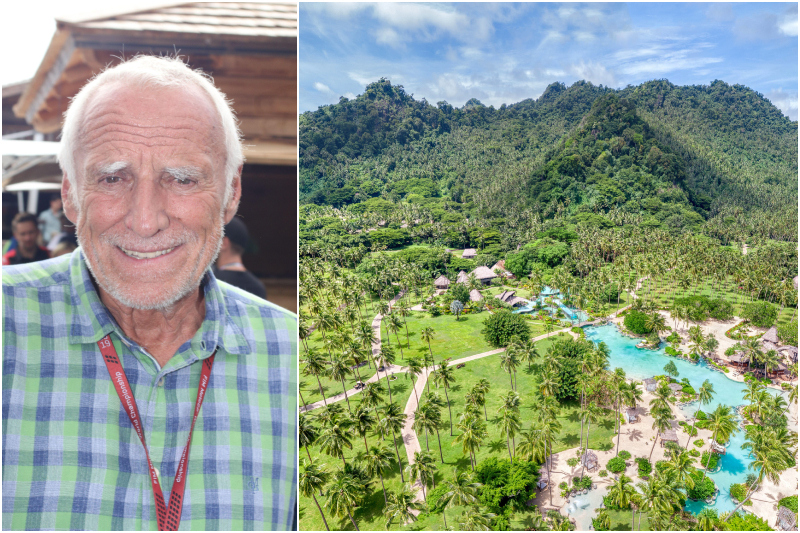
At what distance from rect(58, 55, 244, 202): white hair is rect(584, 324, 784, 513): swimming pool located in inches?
787

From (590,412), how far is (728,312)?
65.7 ft

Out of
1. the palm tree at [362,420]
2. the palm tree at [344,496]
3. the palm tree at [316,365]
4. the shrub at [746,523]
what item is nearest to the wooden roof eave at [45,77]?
the palm tree at [344,496]

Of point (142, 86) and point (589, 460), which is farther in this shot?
point (589, 460)

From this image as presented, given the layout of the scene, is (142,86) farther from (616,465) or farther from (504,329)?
(504,329)

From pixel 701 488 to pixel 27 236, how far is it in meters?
21.4

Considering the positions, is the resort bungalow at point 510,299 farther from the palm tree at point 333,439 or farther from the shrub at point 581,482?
the palm tree at point 333,439

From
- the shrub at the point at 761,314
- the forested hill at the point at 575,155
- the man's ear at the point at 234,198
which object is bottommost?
the shrub at the point at 761,314

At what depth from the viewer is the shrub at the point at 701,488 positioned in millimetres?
16984

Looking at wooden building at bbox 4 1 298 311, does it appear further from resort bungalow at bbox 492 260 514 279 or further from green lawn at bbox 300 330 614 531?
resort bungalow at bbox 492 260 514 279

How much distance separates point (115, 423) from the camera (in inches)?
187

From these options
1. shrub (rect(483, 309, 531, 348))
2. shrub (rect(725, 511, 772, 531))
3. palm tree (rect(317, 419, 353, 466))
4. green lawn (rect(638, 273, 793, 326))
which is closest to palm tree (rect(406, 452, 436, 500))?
palm tree (rect(317, 419, 353, 466))

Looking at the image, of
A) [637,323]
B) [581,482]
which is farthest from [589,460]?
[637,323]

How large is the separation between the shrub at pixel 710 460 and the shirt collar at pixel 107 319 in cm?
2060

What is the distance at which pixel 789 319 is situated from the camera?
3266cm
